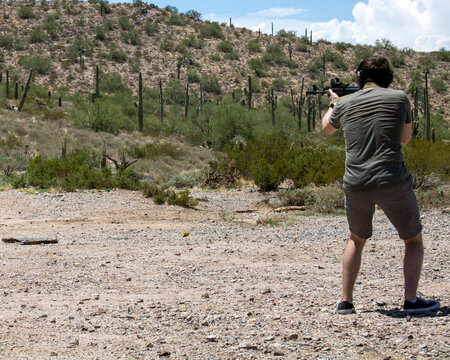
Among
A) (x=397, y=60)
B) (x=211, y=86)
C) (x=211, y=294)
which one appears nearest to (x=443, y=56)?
(x=397, y=60)

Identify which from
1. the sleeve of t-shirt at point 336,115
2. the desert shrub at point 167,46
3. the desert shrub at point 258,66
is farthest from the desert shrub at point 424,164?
the desert shrub at point 167,46

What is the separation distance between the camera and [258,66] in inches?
3027

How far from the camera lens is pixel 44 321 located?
5.22 metres

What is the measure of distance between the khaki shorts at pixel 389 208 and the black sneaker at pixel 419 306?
530 mm

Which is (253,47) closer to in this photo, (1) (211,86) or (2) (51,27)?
(1) (211,86)

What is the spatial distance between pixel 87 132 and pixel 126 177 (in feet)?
66.4

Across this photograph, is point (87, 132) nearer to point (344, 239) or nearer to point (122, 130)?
point (122, 130)

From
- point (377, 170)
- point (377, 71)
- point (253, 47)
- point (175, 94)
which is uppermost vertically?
point (253, 47)

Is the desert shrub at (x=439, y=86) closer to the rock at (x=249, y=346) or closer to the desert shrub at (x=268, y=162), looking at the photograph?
the desert shrub at (x=268, y=162)

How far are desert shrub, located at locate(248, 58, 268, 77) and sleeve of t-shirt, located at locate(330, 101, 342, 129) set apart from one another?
7174 centimetres

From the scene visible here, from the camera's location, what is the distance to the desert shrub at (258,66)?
2995 inches

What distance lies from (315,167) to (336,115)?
47.5 feet

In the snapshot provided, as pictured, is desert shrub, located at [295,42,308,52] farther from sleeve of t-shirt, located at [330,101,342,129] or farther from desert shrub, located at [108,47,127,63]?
sleeve of t-shirt, located at [330,101,342,129]

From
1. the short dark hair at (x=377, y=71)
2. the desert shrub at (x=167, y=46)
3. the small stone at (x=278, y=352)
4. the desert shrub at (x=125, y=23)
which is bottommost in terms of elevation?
the small stone at (x=278, y=352)
